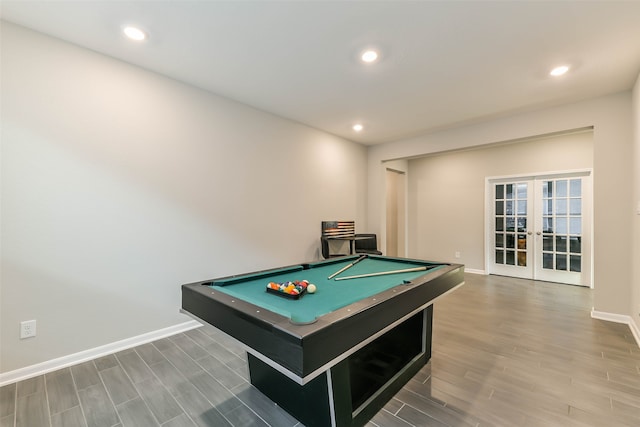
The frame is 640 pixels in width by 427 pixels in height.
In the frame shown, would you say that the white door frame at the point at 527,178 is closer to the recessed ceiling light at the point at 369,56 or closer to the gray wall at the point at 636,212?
the gray wall at the point at 636,212

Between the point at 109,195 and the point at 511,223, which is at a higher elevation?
the point at 109,195

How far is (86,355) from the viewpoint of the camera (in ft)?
7.63

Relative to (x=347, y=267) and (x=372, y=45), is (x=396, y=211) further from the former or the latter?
(x=372, y=45)

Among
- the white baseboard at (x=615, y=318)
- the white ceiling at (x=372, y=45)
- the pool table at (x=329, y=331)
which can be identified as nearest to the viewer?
the pool table at (x=329, y=331)

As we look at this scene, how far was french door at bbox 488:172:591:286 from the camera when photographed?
4.69 m

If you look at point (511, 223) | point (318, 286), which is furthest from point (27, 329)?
point (511, 223)

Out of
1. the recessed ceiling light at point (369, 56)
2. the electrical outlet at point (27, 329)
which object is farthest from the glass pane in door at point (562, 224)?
the electrical outlet at point (27, 329)

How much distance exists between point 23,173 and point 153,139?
984 mm

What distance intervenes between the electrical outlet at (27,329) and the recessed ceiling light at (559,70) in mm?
5051

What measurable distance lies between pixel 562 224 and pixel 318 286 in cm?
524

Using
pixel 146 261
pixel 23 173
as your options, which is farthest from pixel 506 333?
pixel 23 173

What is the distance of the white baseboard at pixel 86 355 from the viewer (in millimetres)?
2035

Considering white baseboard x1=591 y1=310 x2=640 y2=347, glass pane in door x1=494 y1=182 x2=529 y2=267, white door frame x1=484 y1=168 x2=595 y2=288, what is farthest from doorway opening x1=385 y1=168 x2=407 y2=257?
white baseboard x1=591 y1=310 x2=640 y2=347

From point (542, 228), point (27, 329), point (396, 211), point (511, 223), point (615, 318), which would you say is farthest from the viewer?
point (396, 211)
